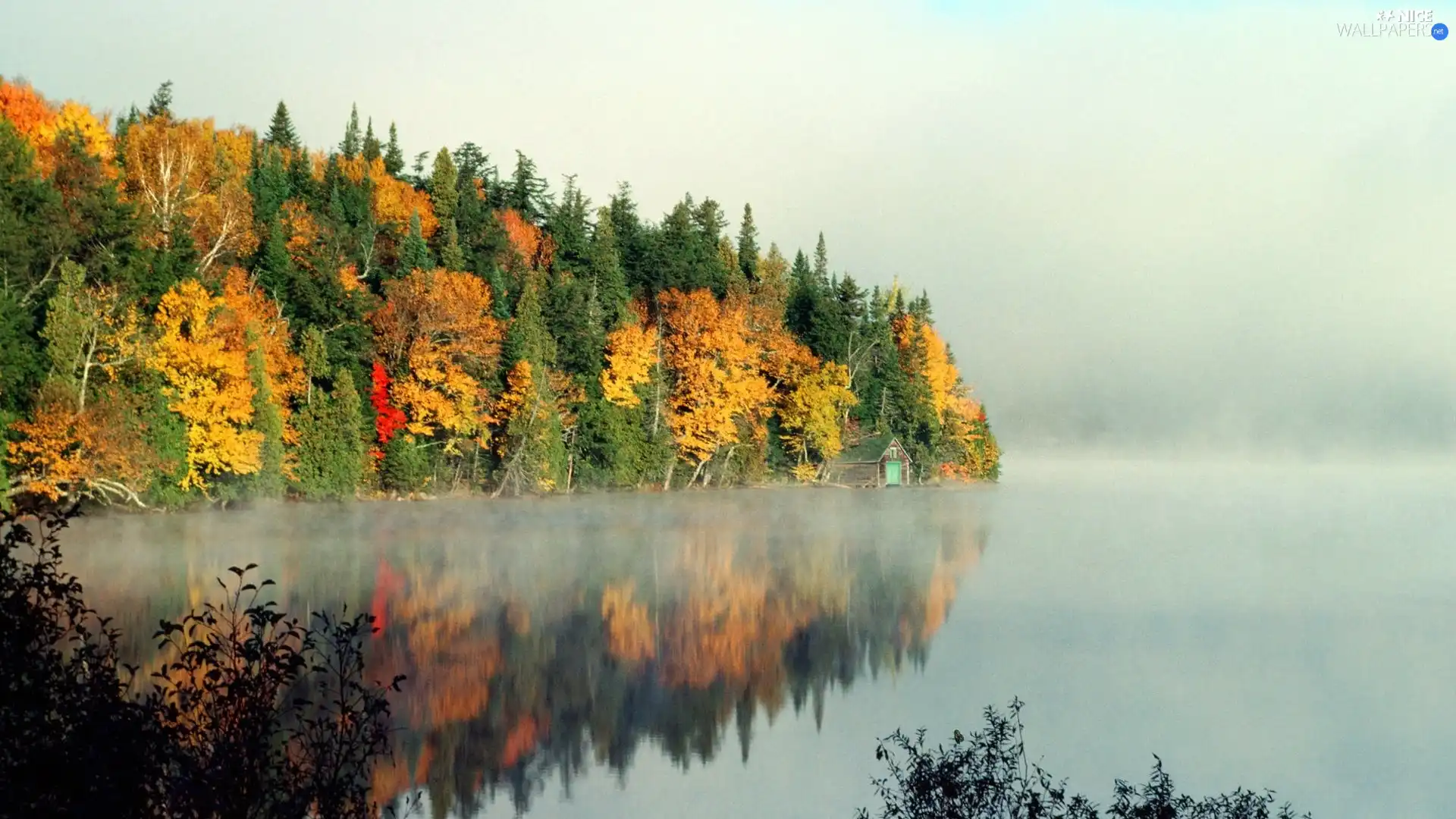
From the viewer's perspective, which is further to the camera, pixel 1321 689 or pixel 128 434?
pixel 128 434

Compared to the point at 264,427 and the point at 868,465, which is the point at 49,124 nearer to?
the point at 264,427

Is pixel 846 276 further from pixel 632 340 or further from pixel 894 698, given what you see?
pixel 894 698

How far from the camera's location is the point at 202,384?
4388 cm

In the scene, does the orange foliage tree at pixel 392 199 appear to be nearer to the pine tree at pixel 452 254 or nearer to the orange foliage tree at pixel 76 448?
the pine tree at pixel 452 254

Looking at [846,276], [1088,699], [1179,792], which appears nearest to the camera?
[1179,792]

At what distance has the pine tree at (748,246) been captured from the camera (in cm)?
8550

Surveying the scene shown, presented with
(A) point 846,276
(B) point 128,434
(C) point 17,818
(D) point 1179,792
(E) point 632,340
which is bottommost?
(D) point 1179,792

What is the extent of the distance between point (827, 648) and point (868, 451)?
5957 centimetres

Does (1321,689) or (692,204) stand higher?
(692,204)

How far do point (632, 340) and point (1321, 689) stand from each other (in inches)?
2007

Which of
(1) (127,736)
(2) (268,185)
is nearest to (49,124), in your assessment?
(2) (268,185)

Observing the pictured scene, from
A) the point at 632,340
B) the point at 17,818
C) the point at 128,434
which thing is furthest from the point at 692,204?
the point at 17,818

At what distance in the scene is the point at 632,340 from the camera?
67.1m

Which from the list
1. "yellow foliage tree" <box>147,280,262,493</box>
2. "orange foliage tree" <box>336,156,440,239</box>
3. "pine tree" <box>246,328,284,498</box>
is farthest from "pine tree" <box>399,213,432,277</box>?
"yellow foliage tree" <box>147,280,262,493</box>
